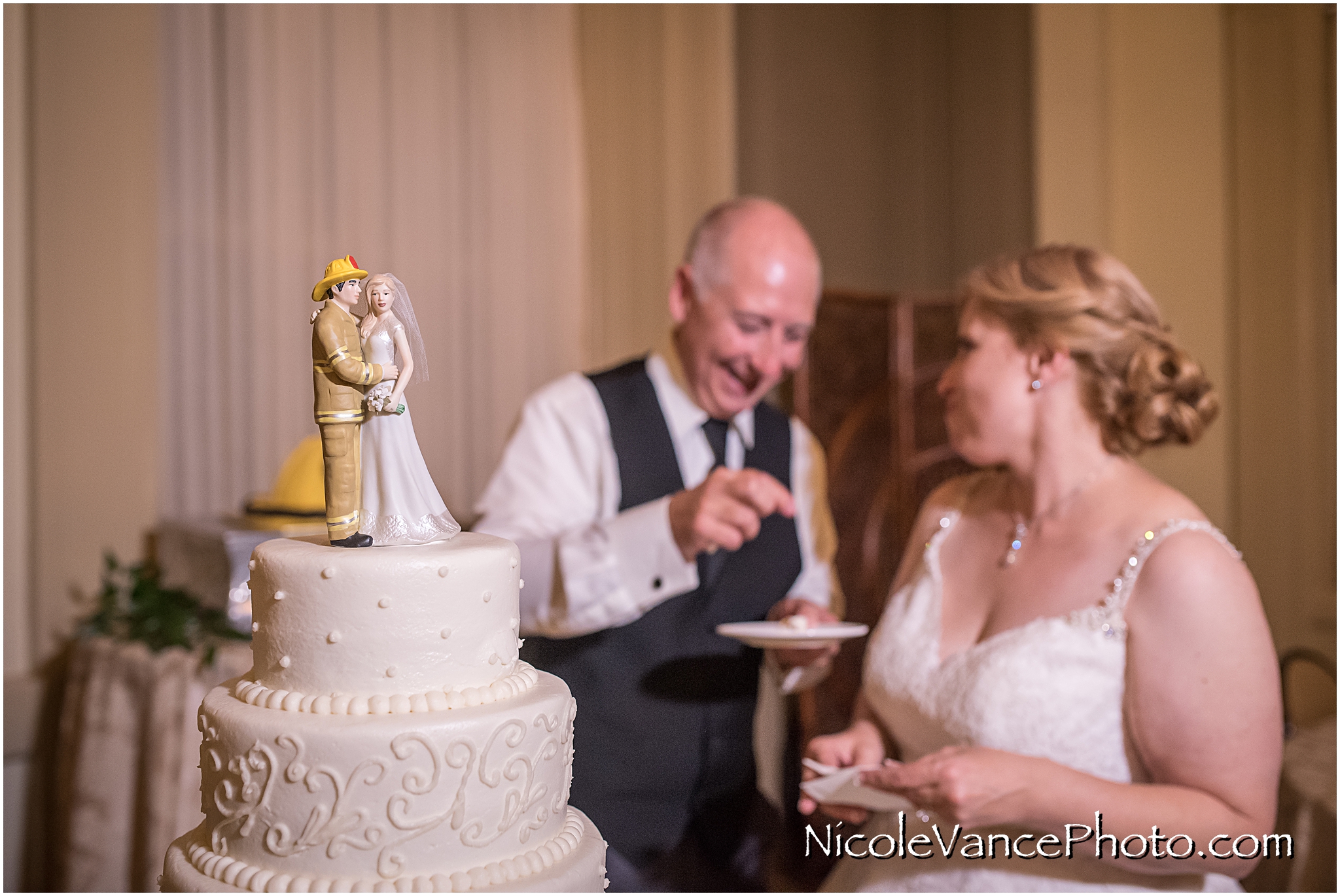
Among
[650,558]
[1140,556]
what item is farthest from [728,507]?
[1140,556]

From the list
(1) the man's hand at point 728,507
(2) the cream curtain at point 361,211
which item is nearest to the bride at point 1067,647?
(1) the man's hand at point 728,507

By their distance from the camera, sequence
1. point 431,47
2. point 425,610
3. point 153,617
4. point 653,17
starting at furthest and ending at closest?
1. point 653,17
2. point 431,47
3. point 153,617
4. point 425,610

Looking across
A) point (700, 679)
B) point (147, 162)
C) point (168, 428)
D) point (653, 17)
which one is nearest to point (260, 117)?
point (147, 162)

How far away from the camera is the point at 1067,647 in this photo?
1.81m

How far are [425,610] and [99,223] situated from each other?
2954 mm

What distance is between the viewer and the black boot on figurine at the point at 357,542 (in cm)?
126

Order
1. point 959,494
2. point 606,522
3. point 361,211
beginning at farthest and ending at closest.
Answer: point 361,211, point 959,494, point 606,522

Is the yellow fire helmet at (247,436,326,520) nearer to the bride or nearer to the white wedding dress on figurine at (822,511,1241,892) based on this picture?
the bride

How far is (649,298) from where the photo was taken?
4602 millimetres

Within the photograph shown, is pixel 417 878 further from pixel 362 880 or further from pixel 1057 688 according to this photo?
pixel 1057 688

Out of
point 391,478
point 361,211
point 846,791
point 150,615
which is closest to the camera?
point 391,478

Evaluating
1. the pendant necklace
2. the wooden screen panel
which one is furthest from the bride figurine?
the wooden screen panel

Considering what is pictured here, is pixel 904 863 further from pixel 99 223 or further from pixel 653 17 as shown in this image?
pixel 653 17

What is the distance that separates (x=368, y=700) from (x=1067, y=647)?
1.20 metres
